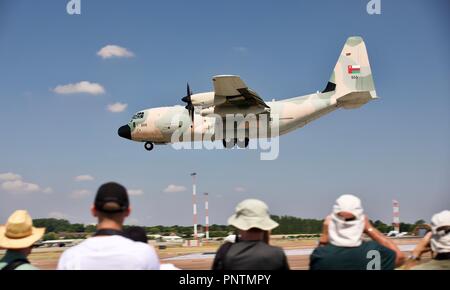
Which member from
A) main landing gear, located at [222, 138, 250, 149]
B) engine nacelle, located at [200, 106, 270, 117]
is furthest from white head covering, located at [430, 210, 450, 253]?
main landing gear, located at [222, 138, 250, 149]

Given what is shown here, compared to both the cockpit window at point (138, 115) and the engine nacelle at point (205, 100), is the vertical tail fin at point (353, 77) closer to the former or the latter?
the engine nacelle at point (205, 100)

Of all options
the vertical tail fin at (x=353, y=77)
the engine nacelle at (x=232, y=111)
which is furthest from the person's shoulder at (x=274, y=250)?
the vertical tail fin at (x=353, y=77)

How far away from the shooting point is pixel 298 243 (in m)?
16.3

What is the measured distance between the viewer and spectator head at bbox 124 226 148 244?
5930 millimetres

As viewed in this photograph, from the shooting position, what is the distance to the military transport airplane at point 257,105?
31.0 meters

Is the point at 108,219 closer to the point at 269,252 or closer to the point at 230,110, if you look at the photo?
the point at 269,252

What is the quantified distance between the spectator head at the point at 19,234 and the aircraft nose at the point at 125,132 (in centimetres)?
3109

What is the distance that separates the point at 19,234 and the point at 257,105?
27.0 m

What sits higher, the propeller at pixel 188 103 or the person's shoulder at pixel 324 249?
the propeller at pixel 188 103

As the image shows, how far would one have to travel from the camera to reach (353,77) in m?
32.8

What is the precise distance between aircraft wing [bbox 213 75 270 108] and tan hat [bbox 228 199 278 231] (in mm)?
23310

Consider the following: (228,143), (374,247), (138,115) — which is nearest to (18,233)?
(374,247)
